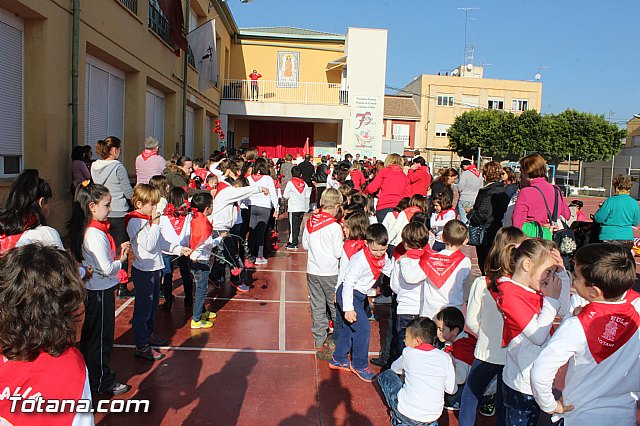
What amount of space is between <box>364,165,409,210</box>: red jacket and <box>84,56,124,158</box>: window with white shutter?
6171mm

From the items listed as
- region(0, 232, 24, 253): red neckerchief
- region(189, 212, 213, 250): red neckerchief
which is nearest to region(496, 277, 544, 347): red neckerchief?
region(0, 232, 24, 253): red neckerchief

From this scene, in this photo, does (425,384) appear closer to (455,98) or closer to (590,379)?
(590,379)

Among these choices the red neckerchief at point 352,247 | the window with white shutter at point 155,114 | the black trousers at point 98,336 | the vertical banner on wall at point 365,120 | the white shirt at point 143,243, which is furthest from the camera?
the vertical banner on wall at point 365,120

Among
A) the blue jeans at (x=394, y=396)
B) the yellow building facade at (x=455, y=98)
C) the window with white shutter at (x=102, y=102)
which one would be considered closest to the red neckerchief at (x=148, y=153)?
the window with white shutter at (x=102, y=102)

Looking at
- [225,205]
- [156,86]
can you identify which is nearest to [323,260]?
[225,205]

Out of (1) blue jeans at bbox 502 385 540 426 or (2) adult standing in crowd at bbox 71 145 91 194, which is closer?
(1) blue jeans at bbox 502 385 540 426

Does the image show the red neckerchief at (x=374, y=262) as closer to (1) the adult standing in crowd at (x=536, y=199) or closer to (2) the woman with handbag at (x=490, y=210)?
(1) the adult standing in crowd at (x=536, y=199)

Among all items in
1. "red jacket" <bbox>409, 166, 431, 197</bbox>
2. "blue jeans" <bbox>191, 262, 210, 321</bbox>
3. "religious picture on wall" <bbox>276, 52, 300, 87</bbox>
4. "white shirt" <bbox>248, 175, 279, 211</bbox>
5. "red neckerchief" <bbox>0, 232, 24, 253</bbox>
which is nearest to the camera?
"red neckerchief" <bbox>0, 232, 24, 253</bbox>

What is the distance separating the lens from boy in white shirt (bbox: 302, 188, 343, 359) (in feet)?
17.4

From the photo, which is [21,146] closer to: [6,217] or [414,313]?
[6,217]

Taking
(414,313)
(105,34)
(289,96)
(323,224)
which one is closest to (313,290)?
(323,224)

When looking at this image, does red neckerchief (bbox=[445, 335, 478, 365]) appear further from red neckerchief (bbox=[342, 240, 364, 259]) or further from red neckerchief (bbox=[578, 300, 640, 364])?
red neckerchief (bbox=[578, 300, 640, 364])

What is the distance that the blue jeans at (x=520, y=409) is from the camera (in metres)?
3.05

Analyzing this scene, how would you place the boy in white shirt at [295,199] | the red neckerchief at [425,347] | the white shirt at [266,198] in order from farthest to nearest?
the boy in white shirt at [295,199] → the white shirt at [266,198] → the red neckerchief at [425,347]
